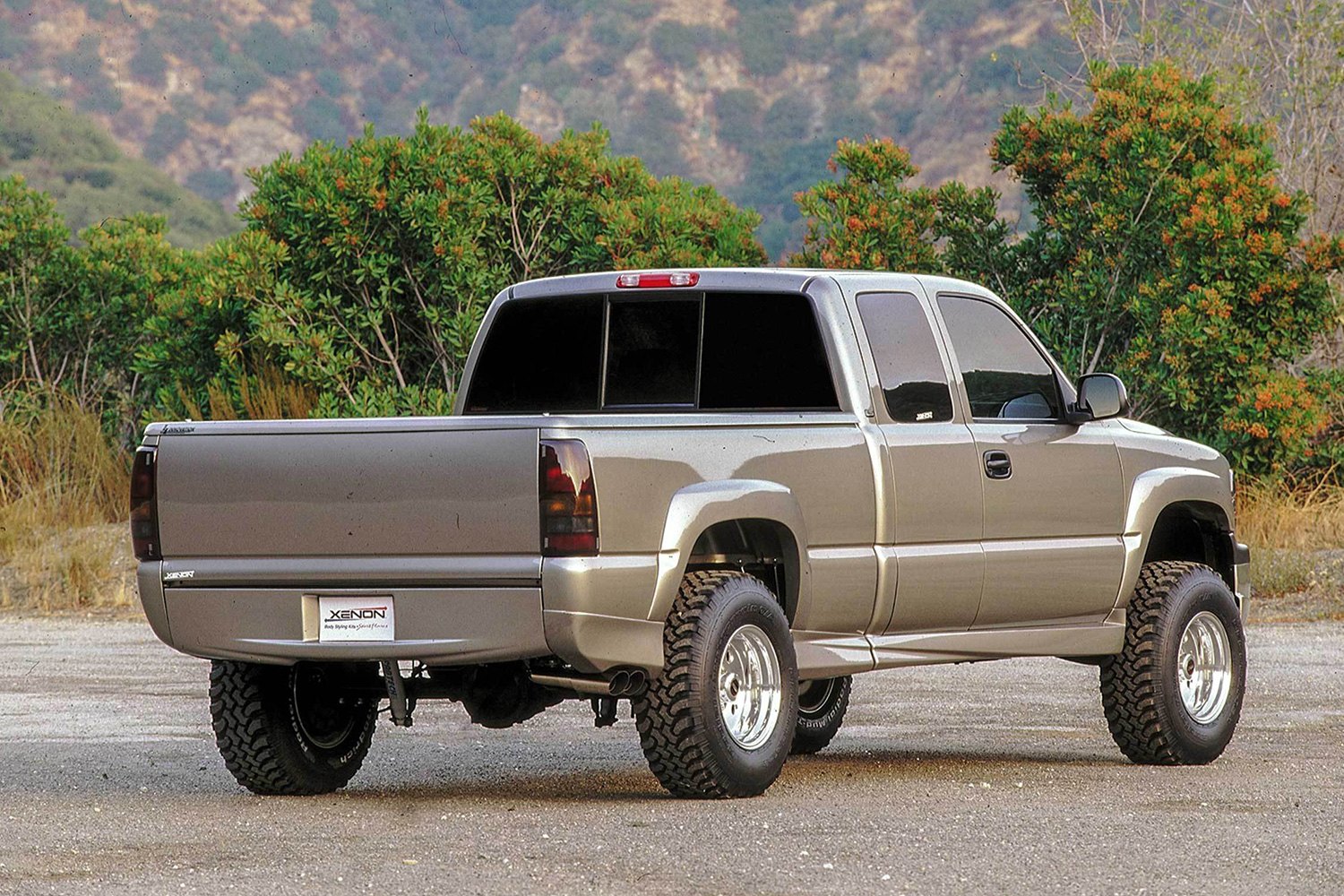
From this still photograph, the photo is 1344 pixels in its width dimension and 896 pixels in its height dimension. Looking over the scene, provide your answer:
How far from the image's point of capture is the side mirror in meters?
10.1

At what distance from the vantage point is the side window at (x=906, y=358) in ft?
31.3

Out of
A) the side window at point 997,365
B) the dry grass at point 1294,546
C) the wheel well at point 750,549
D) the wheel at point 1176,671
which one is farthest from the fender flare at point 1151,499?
the dry grass at point 1294,546

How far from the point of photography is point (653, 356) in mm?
10008

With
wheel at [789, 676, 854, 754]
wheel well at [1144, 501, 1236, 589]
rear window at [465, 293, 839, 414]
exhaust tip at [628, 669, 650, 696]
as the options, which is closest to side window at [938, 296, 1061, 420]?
rear window at [465, 293, 839, 414]

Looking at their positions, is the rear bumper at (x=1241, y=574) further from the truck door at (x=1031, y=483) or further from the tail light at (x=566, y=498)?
the tail light at (x=566, y=498)

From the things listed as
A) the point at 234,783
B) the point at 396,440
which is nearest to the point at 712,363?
the point at 396,440

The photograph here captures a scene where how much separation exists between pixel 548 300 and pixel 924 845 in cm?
350

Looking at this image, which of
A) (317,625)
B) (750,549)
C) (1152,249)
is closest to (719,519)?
(750,549)

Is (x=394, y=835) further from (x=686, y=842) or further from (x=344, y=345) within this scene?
(x=344, y=345)

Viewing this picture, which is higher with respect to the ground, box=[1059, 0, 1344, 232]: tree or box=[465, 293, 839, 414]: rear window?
box=[1059, 0, 1344, 232]: tree

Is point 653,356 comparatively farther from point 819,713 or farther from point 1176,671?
point 1176,671

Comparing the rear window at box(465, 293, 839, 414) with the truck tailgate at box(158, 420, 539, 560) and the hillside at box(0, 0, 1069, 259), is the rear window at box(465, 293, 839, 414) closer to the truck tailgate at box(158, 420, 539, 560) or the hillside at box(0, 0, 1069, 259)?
the truck tailgate at box(158, 420, 539, 560)

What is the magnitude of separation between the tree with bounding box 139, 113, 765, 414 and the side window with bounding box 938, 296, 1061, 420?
10.7 meters

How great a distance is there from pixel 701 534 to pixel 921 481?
1145 mm
